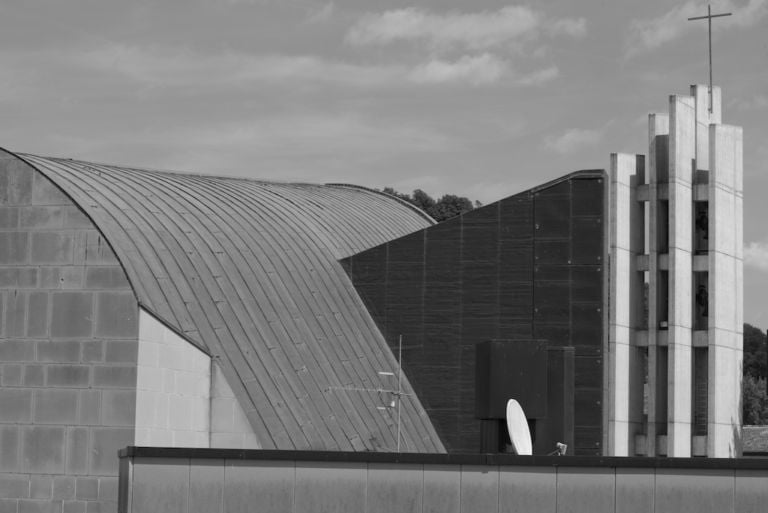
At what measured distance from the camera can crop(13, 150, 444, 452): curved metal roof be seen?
36.8 m

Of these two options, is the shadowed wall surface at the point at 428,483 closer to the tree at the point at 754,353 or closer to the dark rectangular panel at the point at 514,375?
the dark rectangular panel at the point at 514,375

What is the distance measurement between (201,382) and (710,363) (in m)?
16.8

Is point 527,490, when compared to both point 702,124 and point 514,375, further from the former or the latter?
point 702,124

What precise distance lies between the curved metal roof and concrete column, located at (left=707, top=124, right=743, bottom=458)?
8.95 metres

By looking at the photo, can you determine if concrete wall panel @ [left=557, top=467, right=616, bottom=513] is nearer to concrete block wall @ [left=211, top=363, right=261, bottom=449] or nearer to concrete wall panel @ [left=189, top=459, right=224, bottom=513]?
concrete wall panel @ [left=189, top=459, right=224, bottom=513]

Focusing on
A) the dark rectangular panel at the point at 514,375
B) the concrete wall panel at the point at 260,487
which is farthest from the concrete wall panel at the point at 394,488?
the dark rectangular panel at the point at 514,375

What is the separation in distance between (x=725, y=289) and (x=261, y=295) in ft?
48.4

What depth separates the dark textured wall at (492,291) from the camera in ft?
144

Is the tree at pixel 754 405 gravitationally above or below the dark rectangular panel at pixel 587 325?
below

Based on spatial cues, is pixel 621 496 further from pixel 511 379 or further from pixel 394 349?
pixel 394 349

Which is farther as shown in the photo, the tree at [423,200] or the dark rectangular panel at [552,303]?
the tree at [423,200]

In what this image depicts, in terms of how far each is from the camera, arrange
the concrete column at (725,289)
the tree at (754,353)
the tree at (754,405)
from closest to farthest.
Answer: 1. the concrete column at (725,289)
2. the tree at (754,405)
3. the tree at (754,353)

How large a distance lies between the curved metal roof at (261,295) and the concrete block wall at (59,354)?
66 centimetres

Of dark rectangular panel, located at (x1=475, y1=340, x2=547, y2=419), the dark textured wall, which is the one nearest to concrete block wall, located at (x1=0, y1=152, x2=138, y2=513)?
dark rectangular panel, located at (x1=475, y1=340, x2=547, y2=419)
